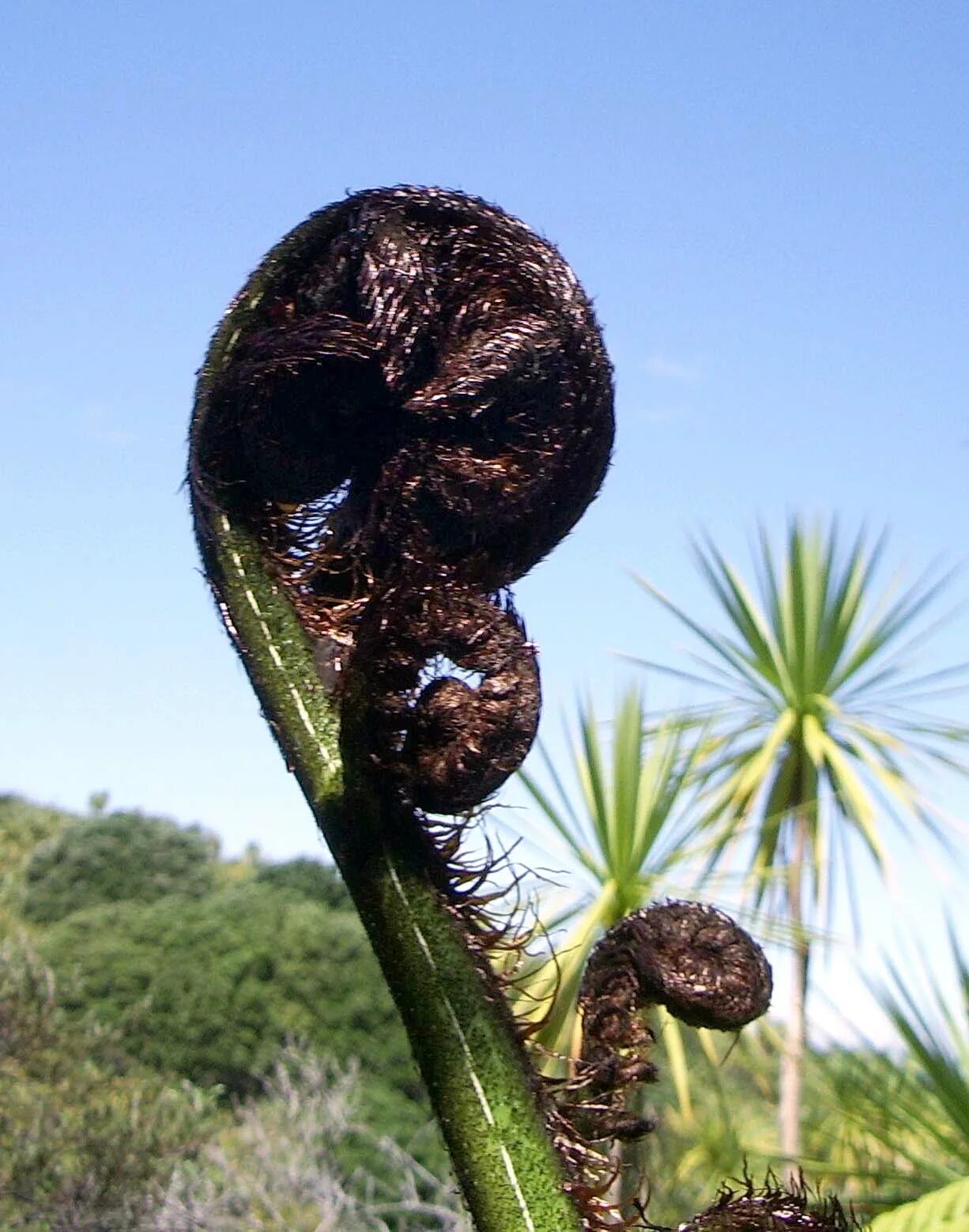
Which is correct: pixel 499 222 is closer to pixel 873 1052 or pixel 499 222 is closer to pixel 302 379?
pixel 302 379

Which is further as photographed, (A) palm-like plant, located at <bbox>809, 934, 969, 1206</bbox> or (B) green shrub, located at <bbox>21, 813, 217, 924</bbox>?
(B) green shrub, located at <bbox>21, 813, 217, 924</bbox>

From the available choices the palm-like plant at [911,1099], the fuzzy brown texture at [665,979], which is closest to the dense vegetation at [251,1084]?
the palm-like plant at [911,1099]

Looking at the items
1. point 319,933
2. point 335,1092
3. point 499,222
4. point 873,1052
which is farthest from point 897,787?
point 319,933

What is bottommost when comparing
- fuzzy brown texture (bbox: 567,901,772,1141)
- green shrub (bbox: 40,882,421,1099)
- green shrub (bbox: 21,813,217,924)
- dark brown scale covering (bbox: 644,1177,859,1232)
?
dark brown scale covering (bbox: 644,1177,859,1232)

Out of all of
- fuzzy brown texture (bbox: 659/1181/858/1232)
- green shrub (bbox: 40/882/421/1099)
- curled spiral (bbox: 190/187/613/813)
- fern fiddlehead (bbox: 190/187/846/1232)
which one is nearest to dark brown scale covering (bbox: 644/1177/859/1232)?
fuzzy brown texture (bbox: 659/1181/858/1232)

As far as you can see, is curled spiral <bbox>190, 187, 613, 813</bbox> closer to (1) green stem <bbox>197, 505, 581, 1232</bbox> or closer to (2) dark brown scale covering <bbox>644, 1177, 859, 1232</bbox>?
(1) green stem <bbox>197, 505, 581, 1232</bbox>

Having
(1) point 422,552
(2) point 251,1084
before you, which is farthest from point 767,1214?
(2) point 251,1084
